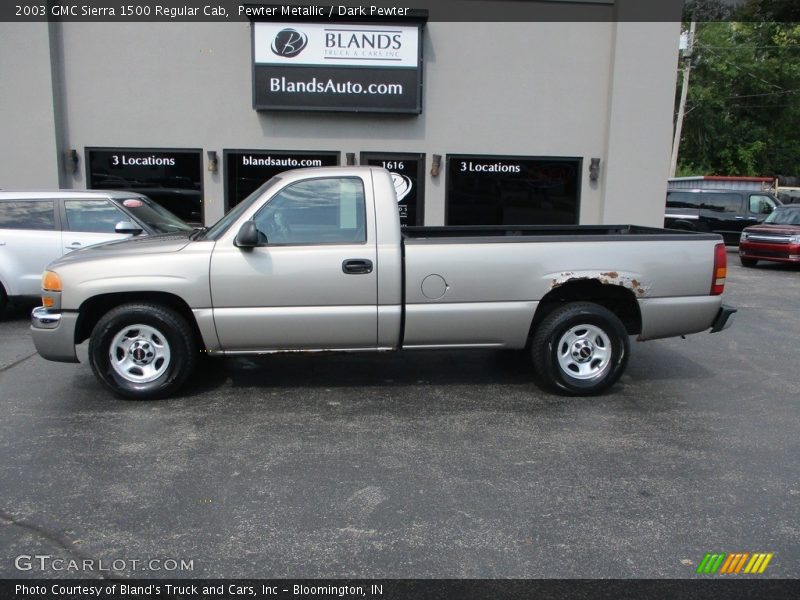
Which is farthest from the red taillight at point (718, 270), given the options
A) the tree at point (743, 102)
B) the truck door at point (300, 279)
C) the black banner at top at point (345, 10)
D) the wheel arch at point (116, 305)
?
the tree at point (743, 102)

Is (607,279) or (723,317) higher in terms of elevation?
(607,279)

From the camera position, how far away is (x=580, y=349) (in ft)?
19.7

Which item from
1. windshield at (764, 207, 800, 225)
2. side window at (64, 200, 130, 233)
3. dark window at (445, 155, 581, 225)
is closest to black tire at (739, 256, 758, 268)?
windshield at (764, 207, 800, 225)

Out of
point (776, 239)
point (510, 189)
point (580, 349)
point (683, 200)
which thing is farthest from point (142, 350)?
point (683, 200)

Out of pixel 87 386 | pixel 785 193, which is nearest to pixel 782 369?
pixel 87 386

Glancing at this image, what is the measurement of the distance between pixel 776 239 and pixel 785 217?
134 centimetres

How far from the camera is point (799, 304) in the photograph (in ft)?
37.1

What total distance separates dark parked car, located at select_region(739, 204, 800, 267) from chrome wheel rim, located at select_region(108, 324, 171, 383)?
48.0 ft

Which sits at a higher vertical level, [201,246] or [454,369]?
[201,246]

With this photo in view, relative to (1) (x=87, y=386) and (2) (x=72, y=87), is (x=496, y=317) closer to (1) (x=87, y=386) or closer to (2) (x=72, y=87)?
(1) (x=87, y=386)

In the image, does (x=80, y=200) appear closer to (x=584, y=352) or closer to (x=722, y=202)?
(x=584, y=352)

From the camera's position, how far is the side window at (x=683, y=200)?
21.0 meters

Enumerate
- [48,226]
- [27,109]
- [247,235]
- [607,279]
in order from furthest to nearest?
1. [27,109]
2. [48,226]
3. [607,279]
4. [247,235]
